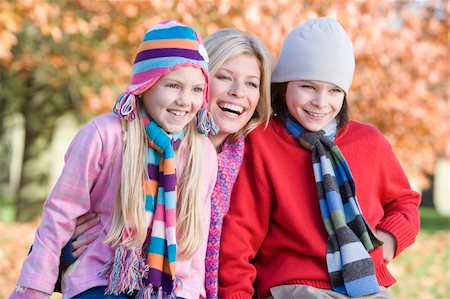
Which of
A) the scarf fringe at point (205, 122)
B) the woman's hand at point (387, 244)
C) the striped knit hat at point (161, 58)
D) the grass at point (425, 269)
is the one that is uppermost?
the striped knit hat at point (161, 58)

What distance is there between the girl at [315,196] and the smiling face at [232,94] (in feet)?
0.50

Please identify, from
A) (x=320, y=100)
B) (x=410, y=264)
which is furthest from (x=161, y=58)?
(x=410, y=264)

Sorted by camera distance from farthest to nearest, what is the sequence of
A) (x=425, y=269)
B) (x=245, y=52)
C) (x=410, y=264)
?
(x=410, y=264) → (x=425, y=269) → (x=245, y=52)

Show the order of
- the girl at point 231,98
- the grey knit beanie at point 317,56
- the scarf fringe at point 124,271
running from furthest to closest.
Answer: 1. the grey knit beanie at point 317,56
2. the girl at point 231,98
3. the scarf fringe at point 124,271

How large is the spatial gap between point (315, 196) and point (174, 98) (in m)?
0.83

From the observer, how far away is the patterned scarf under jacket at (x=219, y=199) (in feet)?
10.4

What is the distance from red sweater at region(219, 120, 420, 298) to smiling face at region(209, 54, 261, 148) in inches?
6.0

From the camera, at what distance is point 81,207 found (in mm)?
2939

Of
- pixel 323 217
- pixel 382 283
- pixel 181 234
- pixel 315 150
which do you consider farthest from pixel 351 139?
pixel 181 234

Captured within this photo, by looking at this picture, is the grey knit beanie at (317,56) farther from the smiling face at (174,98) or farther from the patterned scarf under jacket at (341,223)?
the smiling face at (174,98)

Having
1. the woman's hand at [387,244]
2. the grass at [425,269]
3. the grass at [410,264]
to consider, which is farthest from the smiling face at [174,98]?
the grass at [425,269]

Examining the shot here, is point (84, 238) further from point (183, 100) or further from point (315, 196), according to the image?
point (315, 196)

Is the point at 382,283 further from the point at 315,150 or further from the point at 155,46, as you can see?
the point at 155,46

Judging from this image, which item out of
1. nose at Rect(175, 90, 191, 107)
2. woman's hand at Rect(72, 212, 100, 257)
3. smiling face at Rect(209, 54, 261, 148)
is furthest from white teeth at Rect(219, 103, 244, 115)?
woman's hand at Rect(72, 212, 100, 257)
